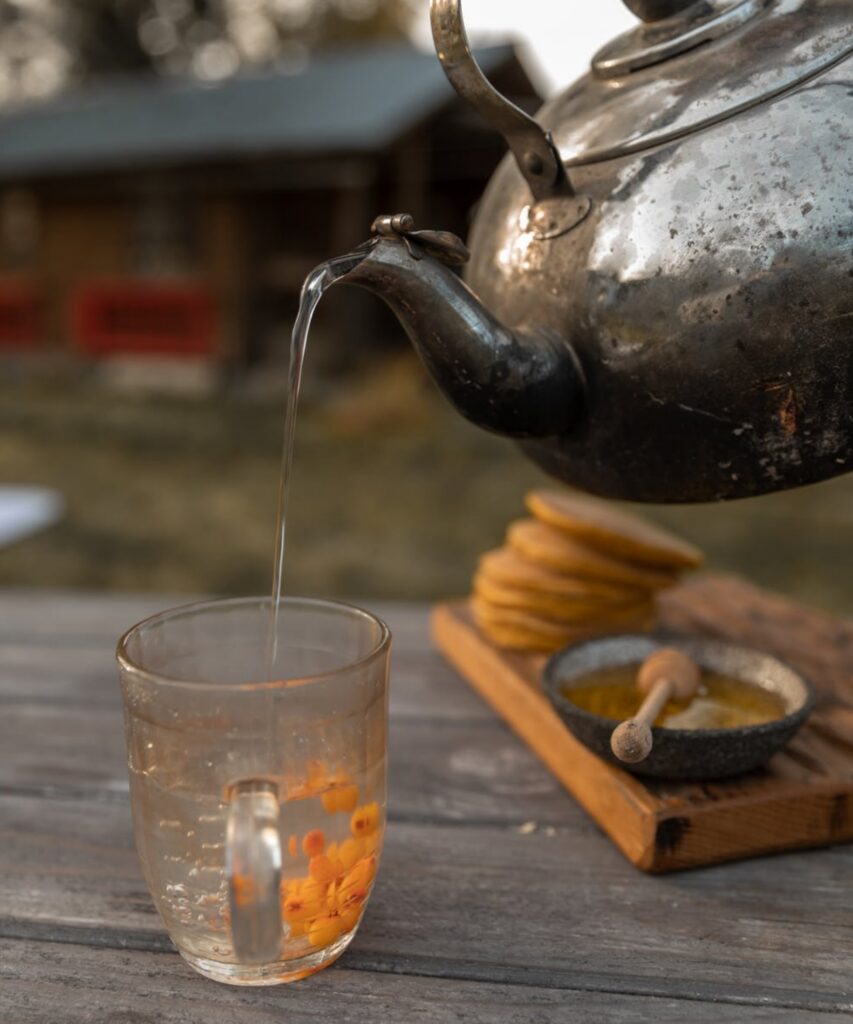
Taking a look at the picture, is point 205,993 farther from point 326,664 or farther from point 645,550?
point 645,550

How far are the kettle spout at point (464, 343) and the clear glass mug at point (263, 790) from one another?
20cm

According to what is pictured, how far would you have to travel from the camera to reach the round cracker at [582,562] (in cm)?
97

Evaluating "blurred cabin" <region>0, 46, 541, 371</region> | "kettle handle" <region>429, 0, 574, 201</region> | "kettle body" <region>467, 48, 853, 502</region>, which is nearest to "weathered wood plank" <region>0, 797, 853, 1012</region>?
"kettle body" <region>467, 48, 853, 502</region>

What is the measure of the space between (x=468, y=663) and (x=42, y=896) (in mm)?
475

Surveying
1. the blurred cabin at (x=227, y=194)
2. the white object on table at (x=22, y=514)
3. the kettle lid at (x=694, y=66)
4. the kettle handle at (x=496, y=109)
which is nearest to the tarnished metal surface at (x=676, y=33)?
the kettle lid at (x=694, y=66)

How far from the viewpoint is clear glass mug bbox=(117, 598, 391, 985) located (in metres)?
0.52

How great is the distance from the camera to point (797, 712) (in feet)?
2.32

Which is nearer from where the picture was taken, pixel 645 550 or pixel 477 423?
pixel 477 423

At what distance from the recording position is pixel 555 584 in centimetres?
97

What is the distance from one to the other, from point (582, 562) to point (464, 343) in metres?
0.34

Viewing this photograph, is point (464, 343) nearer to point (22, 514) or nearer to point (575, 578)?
point (575, 578)

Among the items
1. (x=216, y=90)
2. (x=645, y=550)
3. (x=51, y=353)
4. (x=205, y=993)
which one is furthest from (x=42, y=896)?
(x=216, y=90)

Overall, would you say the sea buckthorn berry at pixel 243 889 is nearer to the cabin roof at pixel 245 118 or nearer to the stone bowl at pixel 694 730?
the stone bowl at pixel 694 730

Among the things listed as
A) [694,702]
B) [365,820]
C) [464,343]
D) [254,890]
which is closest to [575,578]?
[694,702]
